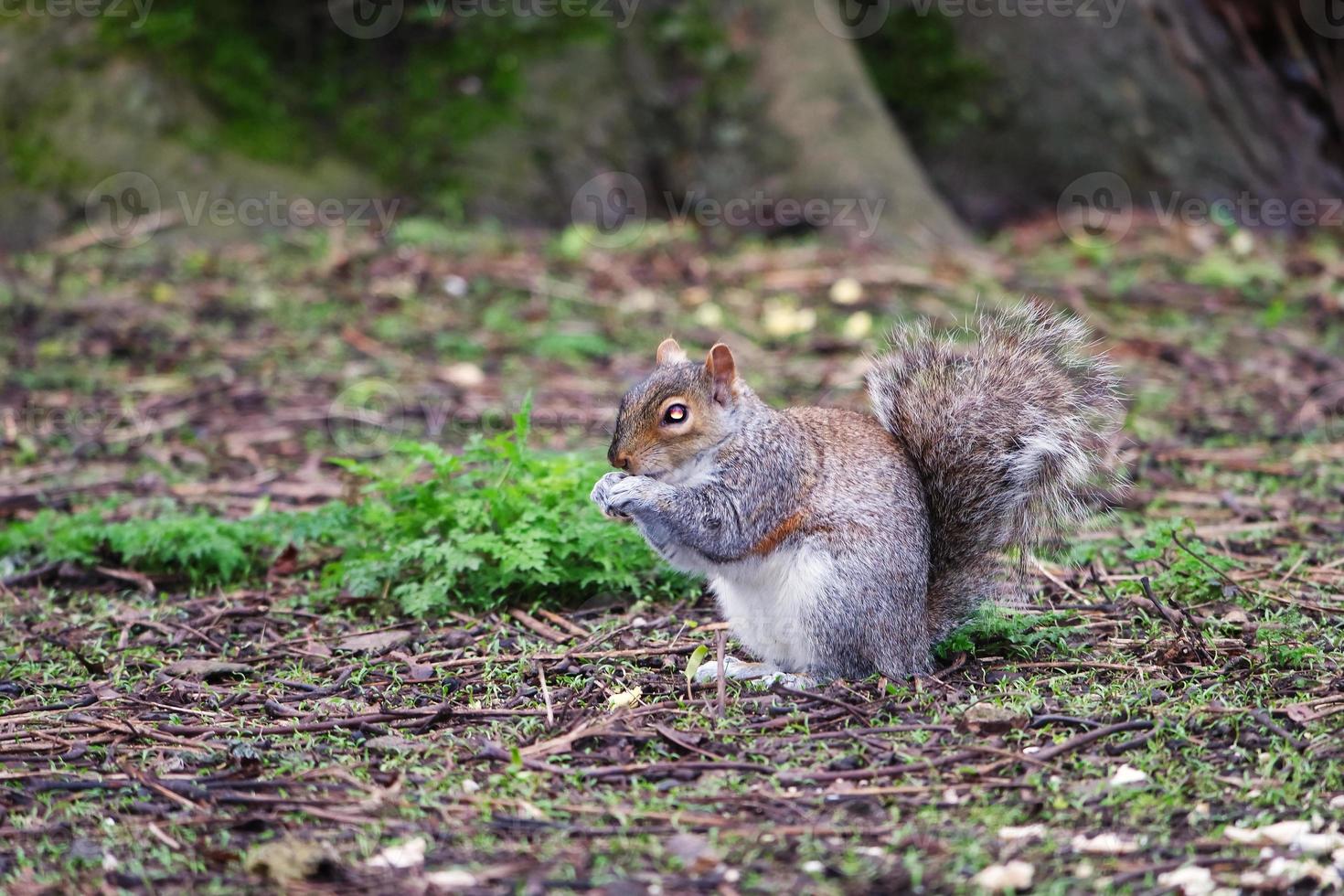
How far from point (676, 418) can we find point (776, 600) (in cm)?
47

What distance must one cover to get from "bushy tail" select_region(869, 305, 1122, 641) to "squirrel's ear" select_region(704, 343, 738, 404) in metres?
0.39

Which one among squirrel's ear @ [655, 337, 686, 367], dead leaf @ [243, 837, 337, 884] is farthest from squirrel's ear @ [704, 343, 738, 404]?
dead leaf @ [243, 837, 337, 884]

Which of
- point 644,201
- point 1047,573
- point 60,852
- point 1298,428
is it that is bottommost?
point 60,852

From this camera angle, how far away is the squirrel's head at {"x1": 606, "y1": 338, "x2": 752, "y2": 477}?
10.5 feet

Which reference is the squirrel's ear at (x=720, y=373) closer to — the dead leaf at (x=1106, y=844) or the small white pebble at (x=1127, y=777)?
the small white pebble at (x=1127, y=777)

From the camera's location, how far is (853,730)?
2.85 metres

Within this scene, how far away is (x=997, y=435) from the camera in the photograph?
10.4 feet

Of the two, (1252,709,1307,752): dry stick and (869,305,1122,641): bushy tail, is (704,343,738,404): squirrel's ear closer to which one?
(869,305,1122,641): bushy tail

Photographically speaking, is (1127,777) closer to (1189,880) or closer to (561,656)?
(1189,880)

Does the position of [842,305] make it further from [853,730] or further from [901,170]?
[853,730]

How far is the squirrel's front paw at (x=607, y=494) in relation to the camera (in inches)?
123

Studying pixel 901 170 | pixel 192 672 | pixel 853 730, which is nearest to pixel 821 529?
pixel 853 730

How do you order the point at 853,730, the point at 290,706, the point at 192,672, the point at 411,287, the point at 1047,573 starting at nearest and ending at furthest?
the point at 853,730 < the point at 290,706 < the point at 192,672 < the point at 1047,573 < the point at 411,287

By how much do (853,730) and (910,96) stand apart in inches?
267
